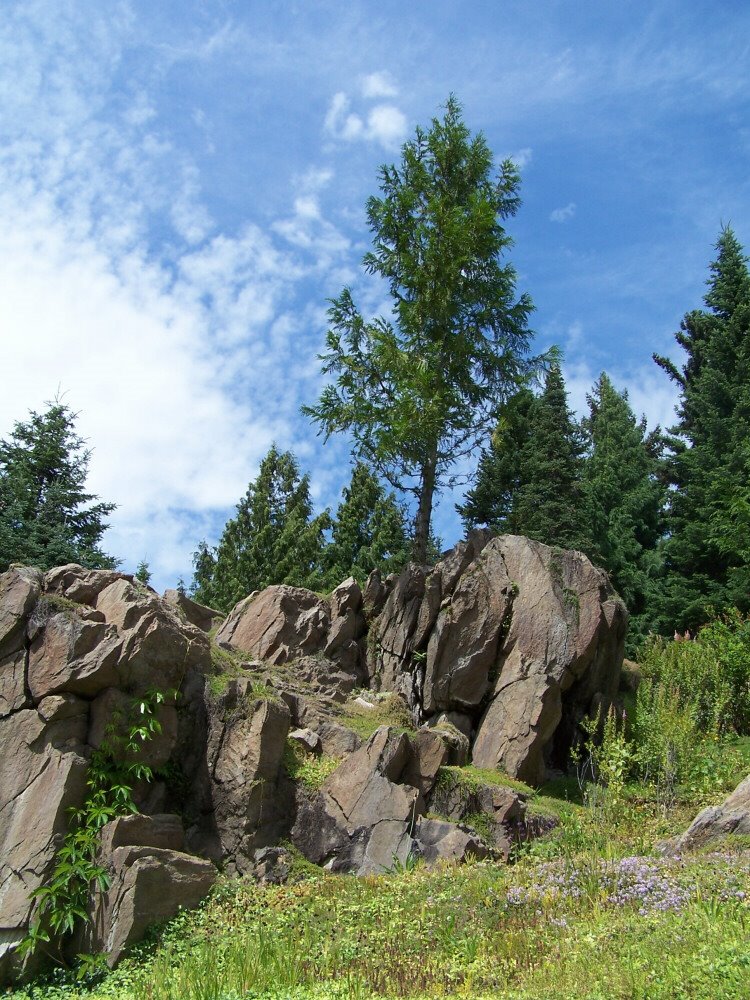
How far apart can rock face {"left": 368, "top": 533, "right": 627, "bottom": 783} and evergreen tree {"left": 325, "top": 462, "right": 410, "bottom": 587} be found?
13.2 metres

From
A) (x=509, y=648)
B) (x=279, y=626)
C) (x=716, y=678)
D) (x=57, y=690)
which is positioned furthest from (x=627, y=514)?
(x=57, y=690)

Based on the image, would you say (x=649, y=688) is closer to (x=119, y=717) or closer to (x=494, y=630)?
(x=494, y=630)

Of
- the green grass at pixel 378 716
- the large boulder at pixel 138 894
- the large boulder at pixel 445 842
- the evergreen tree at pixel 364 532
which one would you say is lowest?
the large boulder at pixel 138 894

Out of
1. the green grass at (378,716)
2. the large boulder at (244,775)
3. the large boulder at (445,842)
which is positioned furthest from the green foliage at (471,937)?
the green grass at (378,716)

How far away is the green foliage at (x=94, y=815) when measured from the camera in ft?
28.7

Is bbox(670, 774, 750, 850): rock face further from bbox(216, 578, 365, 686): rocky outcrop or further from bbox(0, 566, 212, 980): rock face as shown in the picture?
bbox(216, 578, 365, 686): rocky outcrop

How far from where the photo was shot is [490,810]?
11570 millimetres

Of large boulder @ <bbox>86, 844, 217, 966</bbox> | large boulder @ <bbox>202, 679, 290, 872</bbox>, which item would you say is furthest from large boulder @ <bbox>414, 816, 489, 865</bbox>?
large boulder @ <bbox>86, 844, 217, 966</bbox>

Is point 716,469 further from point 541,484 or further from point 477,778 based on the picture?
point 477,778

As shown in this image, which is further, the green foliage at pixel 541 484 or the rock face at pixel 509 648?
the green foliage at pixel 541 484

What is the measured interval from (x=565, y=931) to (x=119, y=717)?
599 centimetres

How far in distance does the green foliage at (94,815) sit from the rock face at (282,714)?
121 millimetres

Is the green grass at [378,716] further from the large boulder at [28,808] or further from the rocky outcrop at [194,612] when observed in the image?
the large boulder at [28,808]

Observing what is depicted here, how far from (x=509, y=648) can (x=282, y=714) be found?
198 inches
